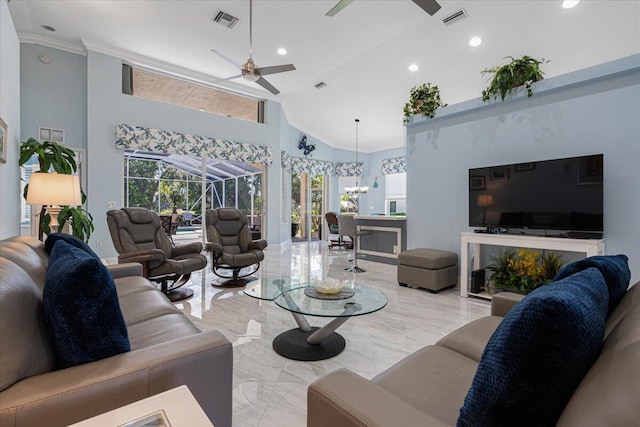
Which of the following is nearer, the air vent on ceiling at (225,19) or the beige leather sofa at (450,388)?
the beige leather sofa at (450,388)

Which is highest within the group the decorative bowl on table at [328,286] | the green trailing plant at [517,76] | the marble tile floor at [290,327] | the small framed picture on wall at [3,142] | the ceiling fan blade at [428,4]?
the ceiling fan blade at [428,4]

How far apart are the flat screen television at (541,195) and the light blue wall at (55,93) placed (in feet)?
20.7

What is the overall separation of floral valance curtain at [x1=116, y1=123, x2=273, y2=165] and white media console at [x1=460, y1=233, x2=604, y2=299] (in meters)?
4.90

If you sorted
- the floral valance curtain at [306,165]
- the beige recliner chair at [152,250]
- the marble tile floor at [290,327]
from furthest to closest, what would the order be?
the floral valance curtain at [306,165], the beige recliner chair at [152,250], the marble tile floor at [290,327]

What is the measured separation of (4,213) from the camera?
11.6 feet

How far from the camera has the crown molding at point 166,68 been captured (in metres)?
5.16

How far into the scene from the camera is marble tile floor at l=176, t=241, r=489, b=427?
1.77 meters

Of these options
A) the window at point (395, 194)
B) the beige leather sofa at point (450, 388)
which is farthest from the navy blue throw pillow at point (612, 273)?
the window at point (395, 194)

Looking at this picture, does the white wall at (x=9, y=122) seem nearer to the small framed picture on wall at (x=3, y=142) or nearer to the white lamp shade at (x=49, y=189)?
the small framed picture on wall at (x=3, y=142)

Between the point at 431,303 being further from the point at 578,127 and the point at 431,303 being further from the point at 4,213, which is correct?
the point at 4,213

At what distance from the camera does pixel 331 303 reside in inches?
84.7

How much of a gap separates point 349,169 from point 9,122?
26.6ft

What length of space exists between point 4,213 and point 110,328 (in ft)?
12.8

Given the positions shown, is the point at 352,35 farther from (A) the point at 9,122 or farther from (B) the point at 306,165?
(A) the point at 9,122
